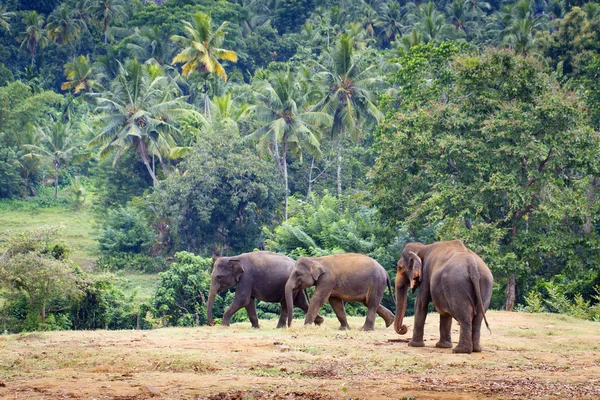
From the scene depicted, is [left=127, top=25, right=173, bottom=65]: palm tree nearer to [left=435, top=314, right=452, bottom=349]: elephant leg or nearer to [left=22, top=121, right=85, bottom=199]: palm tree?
[left=22, top=121, right=85, bottom=199]: palm tree

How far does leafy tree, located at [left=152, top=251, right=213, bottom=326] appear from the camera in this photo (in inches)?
903

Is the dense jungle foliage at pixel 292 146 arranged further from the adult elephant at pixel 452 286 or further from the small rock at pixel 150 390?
the small rock at pixel 150 390

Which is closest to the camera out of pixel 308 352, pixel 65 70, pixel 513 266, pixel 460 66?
pixel 308 352

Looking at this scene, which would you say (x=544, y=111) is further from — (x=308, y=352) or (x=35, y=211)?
(x=35, y=211)

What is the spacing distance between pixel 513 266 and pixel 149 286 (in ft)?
61.2

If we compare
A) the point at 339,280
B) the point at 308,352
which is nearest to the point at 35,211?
the point at 339,280

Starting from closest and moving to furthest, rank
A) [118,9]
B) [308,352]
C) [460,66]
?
[308,352] → [460,66] → [118,9]

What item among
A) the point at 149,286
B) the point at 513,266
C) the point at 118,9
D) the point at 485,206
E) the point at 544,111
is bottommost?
the point at 149,286

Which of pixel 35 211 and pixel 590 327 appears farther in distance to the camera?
pixel 35 211

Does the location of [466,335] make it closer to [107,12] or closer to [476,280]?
[476,280]

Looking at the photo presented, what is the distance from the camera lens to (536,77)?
976 inches

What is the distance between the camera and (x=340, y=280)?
640 inches

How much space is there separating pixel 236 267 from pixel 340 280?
243cm

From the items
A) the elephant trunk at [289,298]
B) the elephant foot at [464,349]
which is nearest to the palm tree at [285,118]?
the elephant trunk at [289,298]
